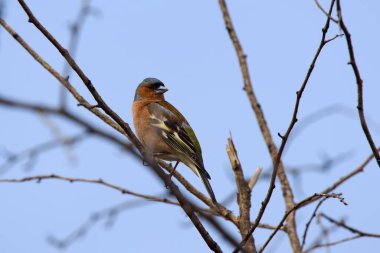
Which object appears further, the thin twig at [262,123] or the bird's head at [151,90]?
the bird's head at [151,90]

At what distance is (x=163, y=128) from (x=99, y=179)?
216cm

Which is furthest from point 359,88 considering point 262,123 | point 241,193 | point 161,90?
point 161,90

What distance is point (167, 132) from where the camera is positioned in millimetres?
6754

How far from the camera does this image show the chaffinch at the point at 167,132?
6.30 meters

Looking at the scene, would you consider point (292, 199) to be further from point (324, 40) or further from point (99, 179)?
point (324, 40)

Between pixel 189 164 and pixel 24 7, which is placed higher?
pixel 189 164

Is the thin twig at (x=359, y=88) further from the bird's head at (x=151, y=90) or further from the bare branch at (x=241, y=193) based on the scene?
the bird's head at (x=151, y=90)

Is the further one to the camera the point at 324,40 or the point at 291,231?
the point at 291,231

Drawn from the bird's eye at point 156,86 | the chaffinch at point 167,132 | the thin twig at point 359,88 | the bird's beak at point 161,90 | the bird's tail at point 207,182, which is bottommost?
the thin twig at point 359,88

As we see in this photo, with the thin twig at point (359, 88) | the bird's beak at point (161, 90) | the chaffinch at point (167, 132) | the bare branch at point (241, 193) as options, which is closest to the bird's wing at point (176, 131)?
the chaffinch at point (167, 132)

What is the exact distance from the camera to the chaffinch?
20.7 feet

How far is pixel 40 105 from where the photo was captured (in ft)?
3.40


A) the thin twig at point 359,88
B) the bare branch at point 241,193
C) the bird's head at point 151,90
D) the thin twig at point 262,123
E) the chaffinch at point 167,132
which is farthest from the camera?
the bird's head at point 151,90

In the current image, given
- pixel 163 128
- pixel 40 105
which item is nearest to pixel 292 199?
pixel 163 128
